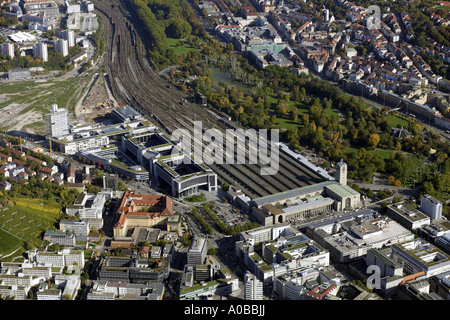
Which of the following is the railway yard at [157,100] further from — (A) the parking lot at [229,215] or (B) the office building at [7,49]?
(B) the office building at [7,49]

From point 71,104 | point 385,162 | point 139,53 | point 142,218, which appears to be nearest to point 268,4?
point 139,53

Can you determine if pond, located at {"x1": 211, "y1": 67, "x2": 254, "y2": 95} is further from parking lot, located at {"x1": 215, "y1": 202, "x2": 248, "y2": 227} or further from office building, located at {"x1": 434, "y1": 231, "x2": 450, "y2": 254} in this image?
office building, located at {"x1": 434, "y1": 231, "x2": 450, "y2": 254}

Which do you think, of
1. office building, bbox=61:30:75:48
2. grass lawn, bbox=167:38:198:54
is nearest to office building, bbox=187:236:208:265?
grass lawn, bbox=167:38:198:54

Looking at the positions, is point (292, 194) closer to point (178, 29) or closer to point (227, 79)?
point (227, 79)

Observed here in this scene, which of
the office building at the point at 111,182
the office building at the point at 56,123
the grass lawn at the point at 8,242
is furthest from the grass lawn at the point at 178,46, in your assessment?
the grass lawn at the point at 8,242

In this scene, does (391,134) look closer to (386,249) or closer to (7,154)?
(386,249)

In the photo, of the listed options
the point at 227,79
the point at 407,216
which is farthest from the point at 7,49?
the point at 407,216
